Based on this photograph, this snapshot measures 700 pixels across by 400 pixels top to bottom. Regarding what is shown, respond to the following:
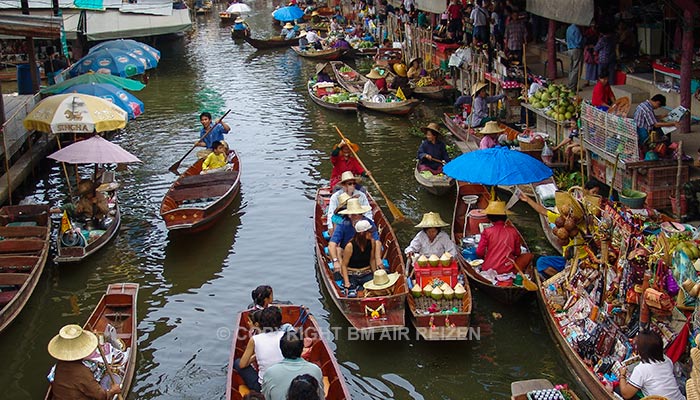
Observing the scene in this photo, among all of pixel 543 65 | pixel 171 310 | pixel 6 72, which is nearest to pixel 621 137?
pixel 171 310

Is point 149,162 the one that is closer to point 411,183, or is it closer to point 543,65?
point 411,183

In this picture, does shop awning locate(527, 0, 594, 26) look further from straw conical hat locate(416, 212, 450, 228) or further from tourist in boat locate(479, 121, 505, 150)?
straw conical hat locate(416, 212, 450, 228)

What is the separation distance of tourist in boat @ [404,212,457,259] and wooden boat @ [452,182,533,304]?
0.31 m

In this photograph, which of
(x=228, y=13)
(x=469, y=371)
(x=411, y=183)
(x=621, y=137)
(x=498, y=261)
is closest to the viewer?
(x=469, y=371)

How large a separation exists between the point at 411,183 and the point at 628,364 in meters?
8.75

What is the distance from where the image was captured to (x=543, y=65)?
19.8 meters

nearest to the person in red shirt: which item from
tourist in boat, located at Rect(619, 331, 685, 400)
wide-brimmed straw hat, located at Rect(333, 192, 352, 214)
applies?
wide-brimmed straw hat, located at Rect(333, 192, 352, 214)

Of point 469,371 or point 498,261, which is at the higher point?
point 498,261

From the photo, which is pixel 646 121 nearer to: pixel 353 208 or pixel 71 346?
pixel 353 208

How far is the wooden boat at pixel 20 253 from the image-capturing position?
10.5 m

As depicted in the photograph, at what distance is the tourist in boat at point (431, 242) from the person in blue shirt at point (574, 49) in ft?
24.6

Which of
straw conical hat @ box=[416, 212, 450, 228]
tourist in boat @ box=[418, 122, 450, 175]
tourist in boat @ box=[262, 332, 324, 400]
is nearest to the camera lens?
tourist in boat @ box=[262, 332, 324, 400]

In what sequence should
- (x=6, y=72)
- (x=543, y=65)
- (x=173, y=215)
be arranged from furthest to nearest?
(x=6, y=72) < (x=543, y=65) < (x=173, y=215)

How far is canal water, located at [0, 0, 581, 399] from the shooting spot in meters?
9.38
